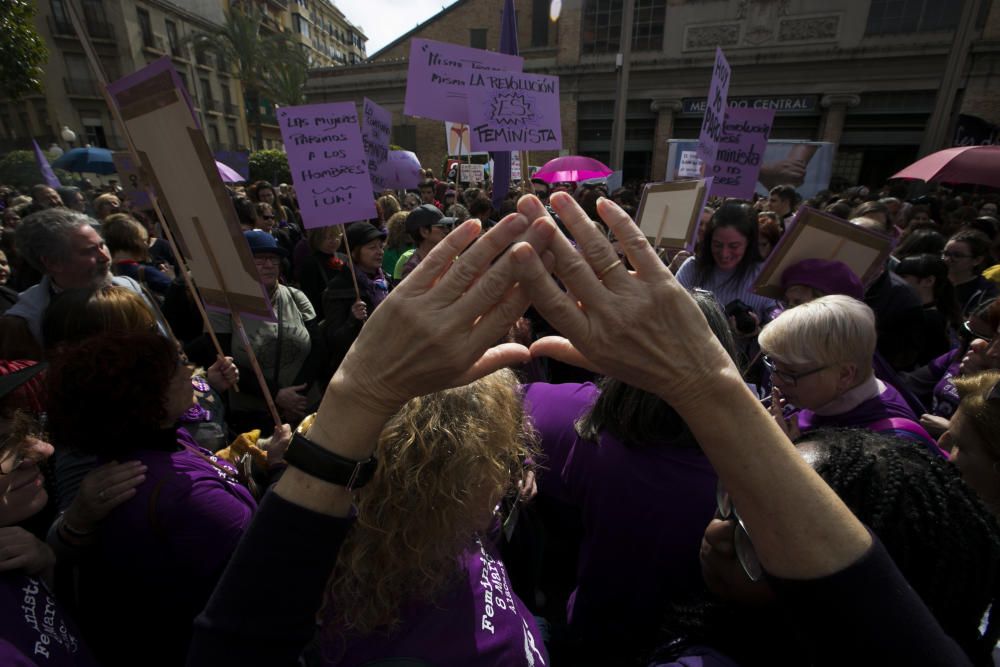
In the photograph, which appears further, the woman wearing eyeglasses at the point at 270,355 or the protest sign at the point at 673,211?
the protest sign at the point at 673,211

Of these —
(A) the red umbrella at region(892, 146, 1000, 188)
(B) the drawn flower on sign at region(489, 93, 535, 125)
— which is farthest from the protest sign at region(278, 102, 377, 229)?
(A) the red umbrella at region(892, 146, 1000, 188)

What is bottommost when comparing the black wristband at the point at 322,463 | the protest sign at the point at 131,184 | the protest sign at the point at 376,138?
the black wristband at the point at 322,463

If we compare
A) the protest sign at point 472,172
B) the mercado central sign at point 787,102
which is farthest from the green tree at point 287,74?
the protest sign at point 472,172

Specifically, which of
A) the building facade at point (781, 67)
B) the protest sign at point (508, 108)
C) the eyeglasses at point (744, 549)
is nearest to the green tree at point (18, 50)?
the protest sign at point (508, 108)

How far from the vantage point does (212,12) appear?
38469mm

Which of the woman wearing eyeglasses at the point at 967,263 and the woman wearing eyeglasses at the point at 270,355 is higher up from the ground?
the woman wearing eyeglasses at the point at 967,263

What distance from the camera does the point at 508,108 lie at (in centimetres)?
338

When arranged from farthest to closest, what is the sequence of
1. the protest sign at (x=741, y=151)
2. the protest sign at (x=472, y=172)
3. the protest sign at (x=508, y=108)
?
the protest sign at (x=472, y=172) → the protest sign at (x=741, y=151) → the protest sign at (x=508, y=108)

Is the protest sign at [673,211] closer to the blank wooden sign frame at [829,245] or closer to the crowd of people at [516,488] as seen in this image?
the blank wooden sign frame at [829,245]

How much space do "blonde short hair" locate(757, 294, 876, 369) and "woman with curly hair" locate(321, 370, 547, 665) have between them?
1249 millimetres

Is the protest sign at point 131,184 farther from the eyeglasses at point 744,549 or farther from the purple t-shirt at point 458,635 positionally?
the eyeglasses at point 744,549

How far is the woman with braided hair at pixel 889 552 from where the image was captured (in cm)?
80

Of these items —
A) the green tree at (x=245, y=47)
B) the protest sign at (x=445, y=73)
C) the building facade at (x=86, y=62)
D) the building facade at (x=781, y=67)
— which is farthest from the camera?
the green tree at (x=245, y=47)

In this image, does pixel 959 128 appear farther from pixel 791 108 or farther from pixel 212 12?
pixel 212 12
